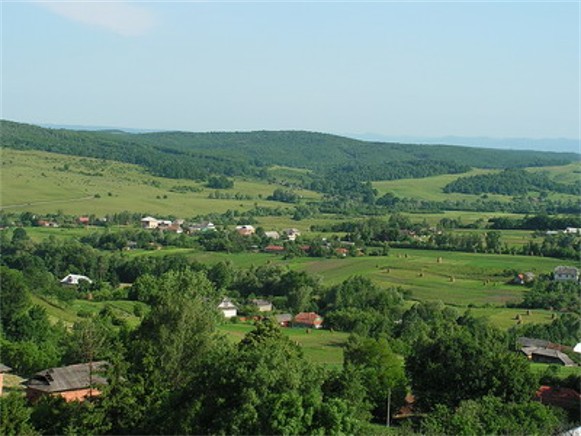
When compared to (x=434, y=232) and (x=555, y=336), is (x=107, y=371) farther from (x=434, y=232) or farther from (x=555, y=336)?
(x=434, y=232)

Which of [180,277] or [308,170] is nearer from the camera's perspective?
[180,277]

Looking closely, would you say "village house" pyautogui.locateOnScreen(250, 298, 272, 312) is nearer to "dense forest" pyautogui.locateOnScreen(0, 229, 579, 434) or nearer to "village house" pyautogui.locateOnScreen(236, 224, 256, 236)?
"dense forest" pyautogui.locateOnScreen(0, 229, 579, 434)

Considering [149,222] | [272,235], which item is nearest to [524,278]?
[272,235]

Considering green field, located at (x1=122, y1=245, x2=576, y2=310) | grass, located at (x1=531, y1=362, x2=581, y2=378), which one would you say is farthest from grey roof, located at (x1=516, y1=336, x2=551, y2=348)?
green field, located at (x1=122, y1=245, x2=576, y2=310)

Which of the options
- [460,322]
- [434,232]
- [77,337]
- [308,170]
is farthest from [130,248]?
[308,170]

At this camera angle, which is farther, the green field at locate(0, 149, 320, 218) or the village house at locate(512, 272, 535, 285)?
the green field at locate(0, 149, 320, 218)

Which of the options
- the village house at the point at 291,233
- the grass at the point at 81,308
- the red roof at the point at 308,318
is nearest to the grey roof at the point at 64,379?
the grass at the point at 81,308

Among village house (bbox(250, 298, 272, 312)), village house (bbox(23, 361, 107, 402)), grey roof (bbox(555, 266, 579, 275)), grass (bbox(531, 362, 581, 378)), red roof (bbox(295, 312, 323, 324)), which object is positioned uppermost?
village house (bbox(23, 361, 107, 402))
